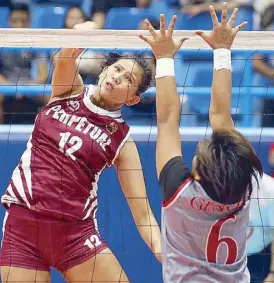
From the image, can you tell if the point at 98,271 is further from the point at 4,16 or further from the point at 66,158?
the point at 4,16

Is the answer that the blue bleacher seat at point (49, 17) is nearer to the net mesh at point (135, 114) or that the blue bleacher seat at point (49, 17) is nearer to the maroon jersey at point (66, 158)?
the net mesh at point (135, 114)

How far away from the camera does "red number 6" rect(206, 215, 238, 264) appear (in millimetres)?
3191

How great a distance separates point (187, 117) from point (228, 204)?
3.42 metres

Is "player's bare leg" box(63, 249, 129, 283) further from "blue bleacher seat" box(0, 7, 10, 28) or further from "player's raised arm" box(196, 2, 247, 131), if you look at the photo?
"blue bleacher seat" box(0, 7, 10, 28)

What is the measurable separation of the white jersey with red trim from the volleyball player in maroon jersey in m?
1.09

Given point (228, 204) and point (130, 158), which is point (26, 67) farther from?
point (228, 204)

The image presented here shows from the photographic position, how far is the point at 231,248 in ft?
10.6

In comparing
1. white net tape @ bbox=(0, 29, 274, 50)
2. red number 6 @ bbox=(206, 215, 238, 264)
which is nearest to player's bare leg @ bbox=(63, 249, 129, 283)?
white net tape @ bbox=(0, 29, 274, 50)

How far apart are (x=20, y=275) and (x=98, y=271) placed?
36 cm

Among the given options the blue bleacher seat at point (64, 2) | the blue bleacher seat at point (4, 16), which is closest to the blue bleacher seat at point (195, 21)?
the blue bleacher seat at point (64, 2)

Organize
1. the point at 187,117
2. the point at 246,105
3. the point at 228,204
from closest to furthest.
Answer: the point at 228,204
the point at 246,105
the point at 187,117

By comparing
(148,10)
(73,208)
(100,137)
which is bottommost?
(73,208)

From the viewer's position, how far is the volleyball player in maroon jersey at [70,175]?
14.1 ft

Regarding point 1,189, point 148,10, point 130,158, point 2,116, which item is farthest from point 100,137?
point 148,10
